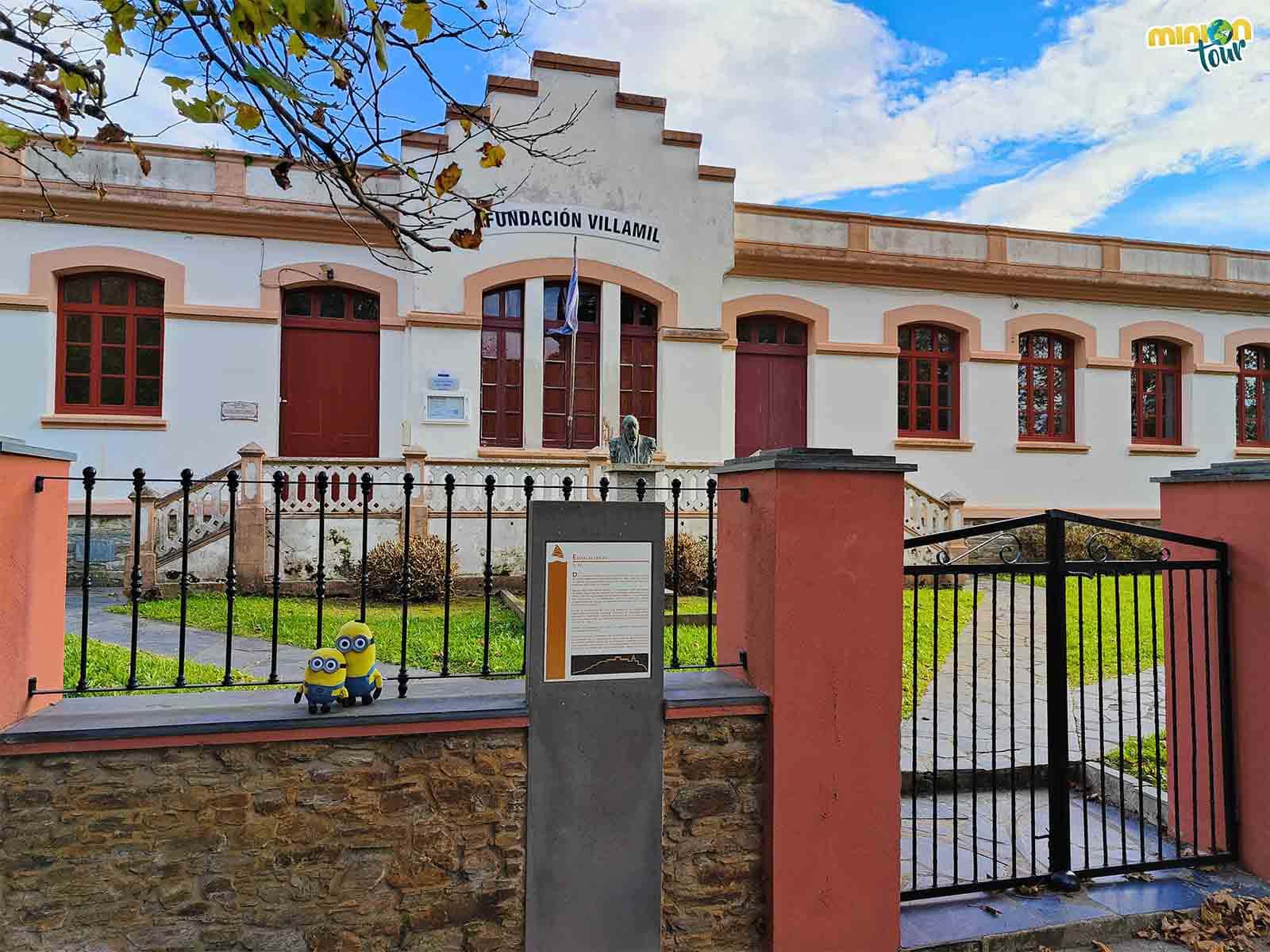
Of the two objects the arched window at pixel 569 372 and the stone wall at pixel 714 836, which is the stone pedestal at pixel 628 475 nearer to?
the arched window at pixel 569 372

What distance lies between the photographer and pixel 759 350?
14555 millimetres

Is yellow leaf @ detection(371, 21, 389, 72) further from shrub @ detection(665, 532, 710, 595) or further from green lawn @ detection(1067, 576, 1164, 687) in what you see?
shrub @ detection(665, 532, 710, 595)

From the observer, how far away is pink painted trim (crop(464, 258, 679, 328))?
1268 cm

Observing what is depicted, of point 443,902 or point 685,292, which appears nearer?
point 443,902

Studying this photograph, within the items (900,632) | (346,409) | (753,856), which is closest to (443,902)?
(753,856)

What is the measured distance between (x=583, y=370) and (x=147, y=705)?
10.9 meters

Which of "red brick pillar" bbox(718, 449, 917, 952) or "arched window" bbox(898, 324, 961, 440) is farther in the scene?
"arched window" bbox(898, 324, 961, 440)

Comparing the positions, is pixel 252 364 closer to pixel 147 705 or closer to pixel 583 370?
pixel 583 370

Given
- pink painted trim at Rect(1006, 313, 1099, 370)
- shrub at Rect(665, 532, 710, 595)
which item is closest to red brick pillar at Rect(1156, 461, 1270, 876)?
shrub at Rect(665, 532, 710, 595)

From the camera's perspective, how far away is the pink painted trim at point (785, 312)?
1407 cm

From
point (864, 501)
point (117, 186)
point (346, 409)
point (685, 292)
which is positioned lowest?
point (864, 501)

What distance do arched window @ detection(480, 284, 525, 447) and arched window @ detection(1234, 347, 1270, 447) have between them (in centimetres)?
1532

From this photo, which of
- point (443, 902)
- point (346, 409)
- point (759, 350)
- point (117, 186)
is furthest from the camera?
point (759, 350)

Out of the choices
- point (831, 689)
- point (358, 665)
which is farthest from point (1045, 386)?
point (358, 665)
